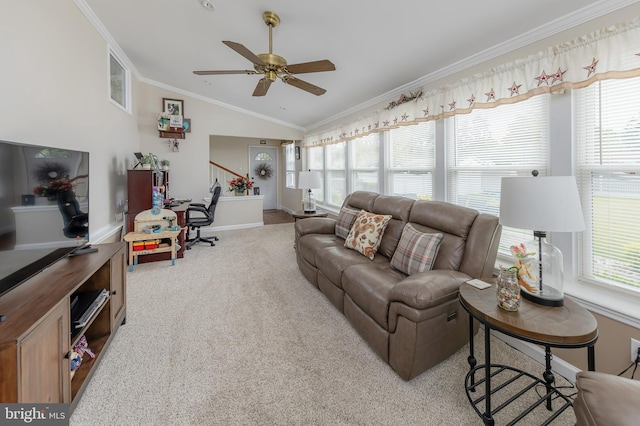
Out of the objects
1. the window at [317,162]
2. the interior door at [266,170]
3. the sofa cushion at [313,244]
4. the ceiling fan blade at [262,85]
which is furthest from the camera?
the interior door at [266,170]

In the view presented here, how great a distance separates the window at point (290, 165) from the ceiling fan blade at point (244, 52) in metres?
5.37

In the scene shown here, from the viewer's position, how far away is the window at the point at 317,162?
20.2ft

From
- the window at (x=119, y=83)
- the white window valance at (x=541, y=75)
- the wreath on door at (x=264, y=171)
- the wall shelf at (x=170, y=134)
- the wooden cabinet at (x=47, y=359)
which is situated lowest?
the wooden cabinet at (x=47, y=359)

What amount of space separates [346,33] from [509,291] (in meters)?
2.58

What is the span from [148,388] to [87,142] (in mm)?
2632

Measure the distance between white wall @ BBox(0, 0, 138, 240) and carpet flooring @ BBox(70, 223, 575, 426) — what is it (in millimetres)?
1625

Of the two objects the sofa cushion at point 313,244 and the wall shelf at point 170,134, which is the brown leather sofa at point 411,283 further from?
the wall shelf at point 170,134

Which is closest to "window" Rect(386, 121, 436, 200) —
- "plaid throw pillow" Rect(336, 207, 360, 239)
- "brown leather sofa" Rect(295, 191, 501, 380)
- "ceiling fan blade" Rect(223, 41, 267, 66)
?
"brown leather sofa" Rect(295, 191, 501, 380)

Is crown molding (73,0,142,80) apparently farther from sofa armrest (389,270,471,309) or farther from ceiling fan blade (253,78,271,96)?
sofa armrest (389,270,471,309)

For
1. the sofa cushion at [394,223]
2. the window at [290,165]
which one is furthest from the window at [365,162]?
the window at [290,165]

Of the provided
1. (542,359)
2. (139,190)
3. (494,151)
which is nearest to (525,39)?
(494,151)

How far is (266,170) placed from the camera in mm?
8633

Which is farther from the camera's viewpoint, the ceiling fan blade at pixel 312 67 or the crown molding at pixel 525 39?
the ceiling fan blade at pixel 312 67

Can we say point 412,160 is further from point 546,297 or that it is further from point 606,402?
point 606,402
